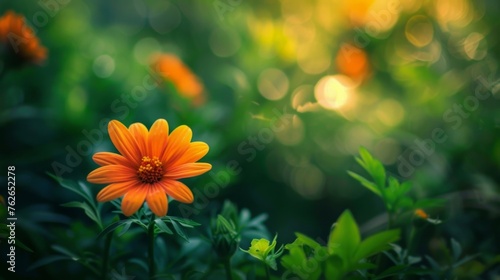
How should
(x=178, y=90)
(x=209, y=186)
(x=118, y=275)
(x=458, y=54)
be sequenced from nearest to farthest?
1. (x=118, y=275)
2. (x=209, y=186)
3. (x=178, y=90)
4. (x=458, y=54)

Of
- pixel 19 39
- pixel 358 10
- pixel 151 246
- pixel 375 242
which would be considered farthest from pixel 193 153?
pixel 358 10

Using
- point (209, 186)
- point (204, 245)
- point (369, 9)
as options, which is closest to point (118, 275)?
point (204, 245)

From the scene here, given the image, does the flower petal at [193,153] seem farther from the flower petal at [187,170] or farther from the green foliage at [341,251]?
the green foliage at [341,251]

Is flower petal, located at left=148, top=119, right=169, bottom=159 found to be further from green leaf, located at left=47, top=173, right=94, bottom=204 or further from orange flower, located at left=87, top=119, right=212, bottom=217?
green leaf, located at left=47, top=173, right=94, bottom=204

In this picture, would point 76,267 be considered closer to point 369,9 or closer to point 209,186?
point 209,186

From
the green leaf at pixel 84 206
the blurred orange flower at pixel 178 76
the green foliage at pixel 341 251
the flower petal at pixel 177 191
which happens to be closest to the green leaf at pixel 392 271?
the green foliage at pixel 341 251

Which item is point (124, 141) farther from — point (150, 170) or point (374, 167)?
point (374, 167)

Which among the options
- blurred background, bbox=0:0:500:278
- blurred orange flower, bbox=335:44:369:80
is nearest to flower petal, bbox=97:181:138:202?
blurred background, bbox=0:0:500:278
